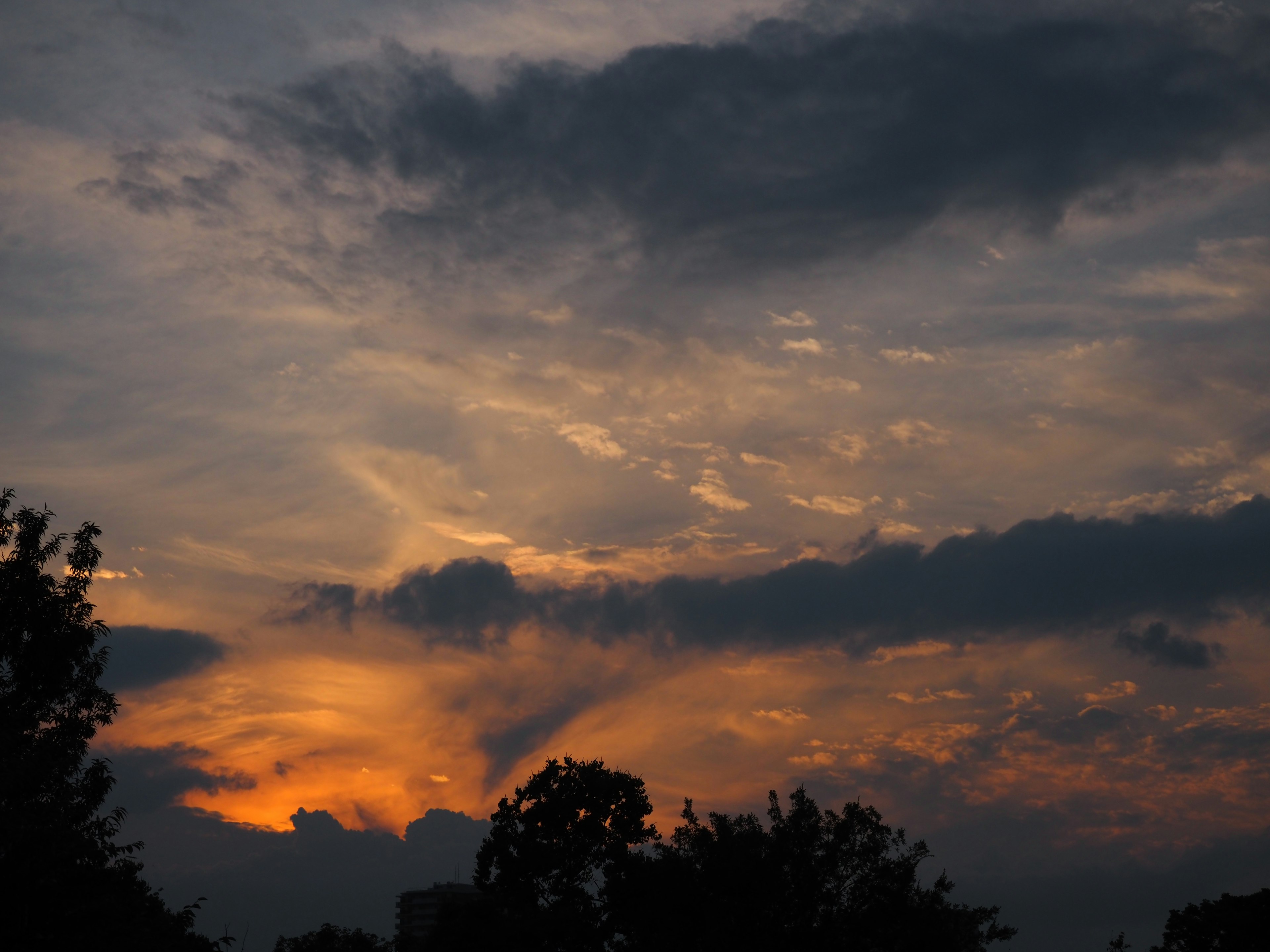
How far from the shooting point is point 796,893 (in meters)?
52.1

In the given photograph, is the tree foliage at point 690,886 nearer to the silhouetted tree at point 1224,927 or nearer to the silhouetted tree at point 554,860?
the silhouetted tree at point 554,860

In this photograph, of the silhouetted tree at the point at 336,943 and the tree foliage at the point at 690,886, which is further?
the silhouetted tree at the point at 336,943

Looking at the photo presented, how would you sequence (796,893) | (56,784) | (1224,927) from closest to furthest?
(56,784) → (796,893) → (1224,927)

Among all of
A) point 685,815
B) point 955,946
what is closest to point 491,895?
point 685,815

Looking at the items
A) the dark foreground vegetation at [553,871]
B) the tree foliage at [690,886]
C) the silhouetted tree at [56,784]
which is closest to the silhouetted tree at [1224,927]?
the dark foreground vegetation at [553,871]

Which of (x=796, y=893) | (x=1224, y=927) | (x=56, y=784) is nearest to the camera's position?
(x=56, y=784)

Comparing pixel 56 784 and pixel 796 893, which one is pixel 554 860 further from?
pixel 56 784

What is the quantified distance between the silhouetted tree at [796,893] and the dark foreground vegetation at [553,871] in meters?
0.09


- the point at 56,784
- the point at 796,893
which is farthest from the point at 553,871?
the point at 56,784

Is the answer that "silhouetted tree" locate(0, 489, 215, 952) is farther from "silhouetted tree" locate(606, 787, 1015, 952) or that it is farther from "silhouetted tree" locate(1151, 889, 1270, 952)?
"silhouetted tree" locate(1151, 889, 1270, 952)

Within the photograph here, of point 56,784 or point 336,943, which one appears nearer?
point 56,784

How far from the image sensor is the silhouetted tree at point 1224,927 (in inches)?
2852

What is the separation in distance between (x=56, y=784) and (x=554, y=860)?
40.8 metres

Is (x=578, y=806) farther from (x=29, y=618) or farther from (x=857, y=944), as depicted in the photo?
(x=29, y=618)
